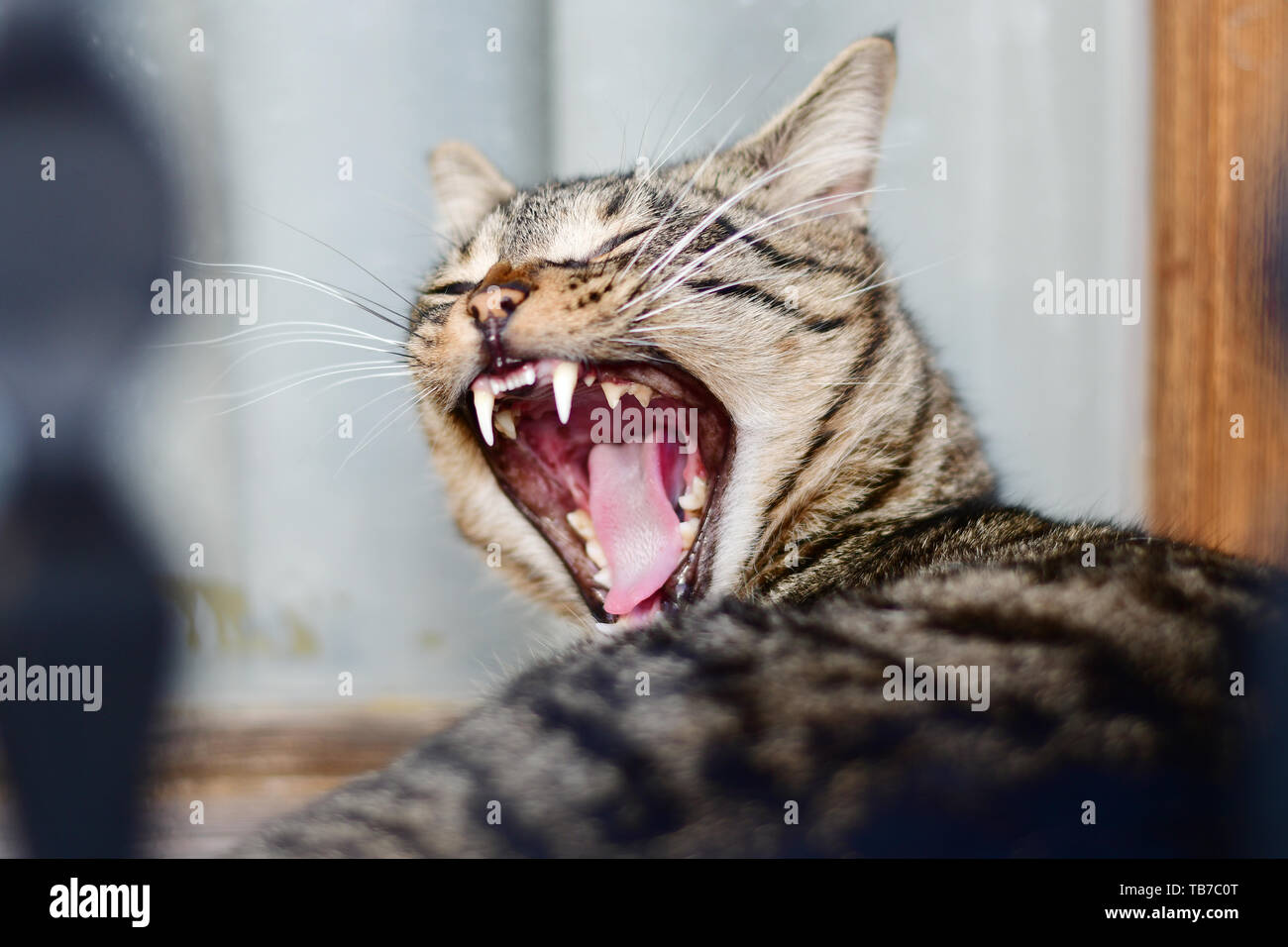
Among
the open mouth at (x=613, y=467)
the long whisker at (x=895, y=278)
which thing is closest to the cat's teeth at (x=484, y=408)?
the open mouth at (x=613, y=467)

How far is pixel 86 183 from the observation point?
1558mm

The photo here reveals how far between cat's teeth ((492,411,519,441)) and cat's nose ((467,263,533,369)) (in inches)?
5.9

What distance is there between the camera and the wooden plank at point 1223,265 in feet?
5.24

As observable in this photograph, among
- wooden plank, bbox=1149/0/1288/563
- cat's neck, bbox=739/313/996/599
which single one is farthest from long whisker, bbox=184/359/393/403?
wooden plank, bbox=1149/0/1288/563

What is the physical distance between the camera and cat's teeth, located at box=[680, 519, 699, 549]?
1485mm

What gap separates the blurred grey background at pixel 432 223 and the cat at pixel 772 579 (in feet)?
0.41

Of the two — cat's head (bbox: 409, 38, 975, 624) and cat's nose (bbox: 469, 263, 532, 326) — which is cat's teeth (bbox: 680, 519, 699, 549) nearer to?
cat's head (bbox: 409, 38, 975, 624)

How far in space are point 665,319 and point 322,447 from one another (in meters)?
0.65

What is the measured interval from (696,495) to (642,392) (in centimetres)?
18

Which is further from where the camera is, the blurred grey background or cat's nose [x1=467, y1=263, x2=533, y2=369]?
the blurred grey background

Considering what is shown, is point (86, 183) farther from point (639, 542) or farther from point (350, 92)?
point (639, 542)

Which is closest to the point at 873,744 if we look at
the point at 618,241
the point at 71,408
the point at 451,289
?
the point at 618,241

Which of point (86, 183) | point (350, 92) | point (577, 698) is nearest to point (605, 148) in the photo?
point (350, 92)

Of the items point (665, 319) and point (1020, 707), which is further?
point (665, 319)
